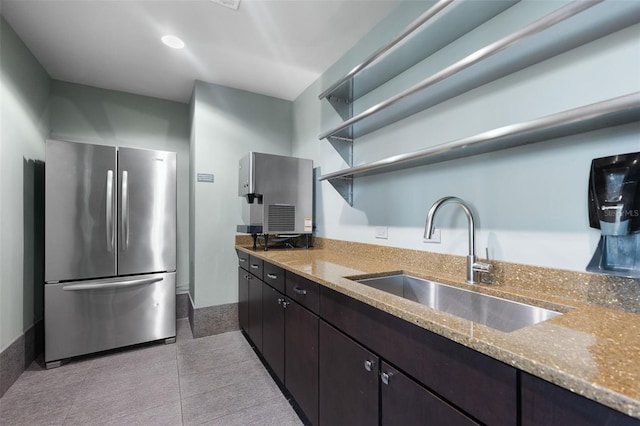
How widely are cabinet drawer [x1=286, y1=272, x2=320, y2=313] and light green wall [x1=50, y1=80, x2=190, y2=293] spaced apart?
2206 mm

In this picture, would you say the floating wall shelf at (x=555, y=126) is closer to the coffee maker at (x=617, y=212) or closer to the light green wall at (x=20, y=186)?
the coffee maker at (x=617, y=212)

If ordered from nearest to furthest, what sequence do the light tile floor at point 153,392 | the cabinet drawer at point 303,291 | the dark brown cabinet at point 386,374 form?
1. the dark brown cabinet at point 386,374
2. the cabinet drawer at point 303,291
3. the light tile floor at point 153,392

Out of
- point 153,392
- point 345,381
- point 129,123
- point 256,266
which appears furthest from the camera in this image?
point 129,123

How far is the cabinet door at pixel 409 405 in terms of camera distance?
0.75m

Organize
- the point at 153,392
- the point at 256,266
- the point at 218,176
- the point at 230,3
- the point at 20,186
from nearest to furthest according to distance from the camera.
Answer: the point at 230,3, the point at 153,392, the point at 20,186, the point at 256,266, the point at 218,176

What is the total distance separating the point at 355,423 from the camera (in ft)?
3.65

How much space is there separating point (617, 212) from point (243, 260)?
2.53 meters

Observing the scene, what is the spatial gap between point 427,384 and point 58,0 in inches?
113

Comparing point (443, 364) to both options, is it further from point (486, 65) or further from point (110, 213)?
point (110, 213)

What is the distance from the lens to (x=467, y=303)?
124 cm

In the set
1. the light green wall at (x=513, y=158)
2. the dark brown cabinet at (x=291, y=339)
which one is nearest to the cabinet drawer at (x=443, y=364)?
the dark brown cabinet at (x=291, y=339)

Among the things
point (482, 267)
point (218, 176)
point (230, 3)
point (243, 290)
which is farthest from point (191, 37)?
point (482, 267)

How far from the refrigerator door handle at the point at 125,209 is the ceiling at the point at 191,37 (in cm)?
103

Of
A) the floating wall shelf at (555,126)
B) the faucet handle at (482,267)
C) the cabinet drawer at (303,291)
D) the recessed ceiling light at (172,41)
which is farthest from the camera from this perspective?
the recessed ceiling light at (172,41)
